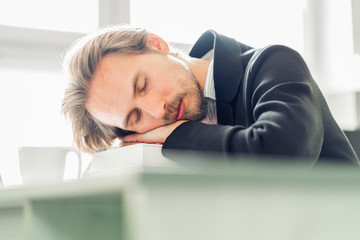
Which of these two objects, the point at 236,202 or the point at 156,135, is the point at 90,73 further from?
the point at 236,202

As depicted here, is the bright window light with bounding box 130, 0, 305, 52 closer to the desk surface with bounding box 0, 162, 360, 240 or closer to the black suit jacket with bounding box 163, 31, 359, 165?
the black suit jacket with bounding box 163, 31, 359, 165

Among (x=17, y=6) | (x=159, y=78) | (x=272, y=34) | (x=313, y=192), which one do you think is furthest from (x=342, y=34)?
(x=313, y=192)

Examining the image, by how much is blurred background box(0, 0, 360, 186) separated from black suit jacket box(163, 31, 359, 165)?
0.64 metres

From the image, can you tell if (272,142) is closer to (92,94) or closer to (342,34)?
(92,94)

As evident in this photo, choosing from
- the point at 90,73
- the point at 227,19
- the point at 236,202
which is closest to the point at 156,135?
the point at 90,73

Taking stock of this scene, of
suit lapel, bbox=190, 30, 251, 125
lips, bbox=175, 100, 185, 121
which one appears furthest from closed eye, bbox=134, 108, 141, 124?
suit lapel, bbox=190, 30, 251, 125

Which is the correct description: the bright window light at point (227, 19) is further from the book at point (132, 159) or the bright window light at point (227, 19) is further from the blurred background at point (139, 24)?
the book at point (132, 159)

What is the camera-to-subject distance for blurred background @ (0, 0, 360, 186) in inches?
65.2

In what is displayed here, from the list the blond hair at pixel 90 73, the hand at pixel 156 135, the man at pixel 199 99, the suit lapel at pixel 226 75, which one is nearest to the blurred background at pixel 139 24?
the blond hair at pixel 90 73

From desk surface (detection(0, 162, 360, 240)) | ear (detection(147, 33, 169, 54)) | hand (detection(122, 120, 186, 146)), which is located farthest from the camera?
ear (detection(147, 33, 169, 54))

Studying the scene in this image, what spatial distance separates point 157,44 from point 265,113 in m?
0.61

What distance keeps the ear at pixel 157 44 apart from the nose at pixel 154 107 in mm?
234

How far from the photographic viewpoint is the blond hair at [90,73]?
128 centimetres

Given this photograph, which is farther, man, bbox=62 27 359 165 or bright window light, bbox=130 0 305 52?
bright window light, bbox=130 0 305 52
